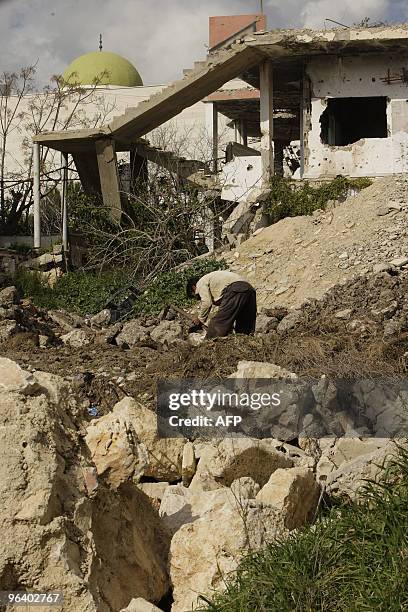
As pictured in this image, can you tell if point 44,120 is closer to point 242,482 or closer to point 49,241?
point 49,241

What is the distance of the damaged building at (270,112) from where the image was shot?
21.3 metres

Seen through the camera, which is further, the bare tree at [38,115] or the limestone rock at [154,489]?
the bare tree at [38,115]

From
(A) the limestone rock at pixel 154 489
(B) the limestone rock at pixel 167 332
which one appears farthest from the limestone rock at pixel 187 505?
(B) the limestone rock at pixel 167 332

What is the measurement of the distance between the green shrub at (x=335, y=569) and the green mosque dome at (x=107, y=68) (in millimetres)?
33850

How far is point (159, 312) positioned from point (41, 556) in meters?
12.0

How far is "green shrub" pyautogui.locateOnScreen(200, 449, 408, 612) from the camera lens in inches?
194

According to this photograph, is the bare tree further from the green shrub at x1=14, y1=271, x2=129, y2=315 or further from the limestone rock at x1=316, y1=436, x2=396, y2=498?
the limestone rock at x1=316, y1=436, x2=396, y2=498

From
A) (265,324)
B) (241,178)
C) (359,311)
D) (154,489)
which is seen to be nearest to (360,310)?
(359,311)

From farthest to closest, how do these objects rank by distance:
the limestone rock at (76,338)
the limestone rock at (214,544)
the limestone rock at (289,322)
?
the limestone rock at (76,338) < the limestone rock at (289,322) < the limestone rock at (214,544)

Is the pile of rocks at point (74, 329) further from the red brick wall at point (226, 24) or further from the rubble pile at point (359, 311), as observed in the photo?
the red brick wall at point (226, 24)

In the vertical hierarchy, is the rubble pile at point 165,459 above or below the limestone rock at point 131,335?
above

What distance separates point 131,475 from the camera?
5742 millimetres

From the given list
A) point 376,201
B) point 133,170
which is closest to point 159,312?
point 376,201

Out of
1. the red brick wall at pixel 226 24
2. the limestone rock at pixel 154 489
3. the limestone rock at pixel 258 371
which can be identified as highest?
the red brick wall at pixel 226 24
